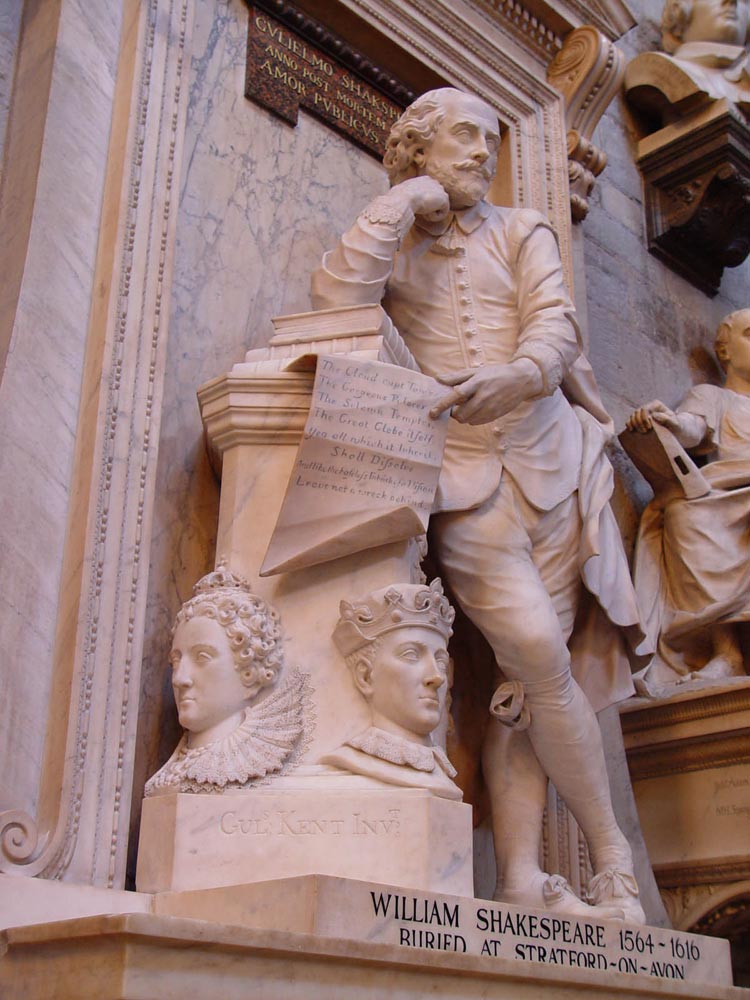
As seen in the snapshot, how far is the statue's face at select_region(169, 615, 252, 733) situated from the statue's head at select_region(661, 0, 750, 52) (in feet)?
17.9

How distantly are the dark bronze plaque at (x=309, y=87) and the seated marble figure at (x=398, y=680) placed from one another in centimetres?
235

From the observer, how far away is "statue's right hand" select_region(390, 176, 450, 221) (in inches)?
155

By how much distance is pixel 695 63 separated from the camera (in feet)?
23.4

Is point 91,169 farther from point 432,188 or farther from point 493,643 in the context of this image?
point 493,643

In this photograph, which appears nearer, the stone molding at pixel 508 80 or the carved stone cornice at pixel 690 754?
the carved stone cornice at pixel 690 754

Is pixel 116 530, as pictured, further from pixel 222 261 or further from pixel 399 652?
pixel 222 261

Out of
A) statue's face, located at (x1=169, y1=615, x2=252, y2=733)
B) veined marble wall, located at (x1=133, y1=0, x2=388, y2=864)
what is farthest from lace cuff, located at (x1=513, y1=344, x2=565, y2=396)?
statue's face, located at (x1=169, y1=615, x2=252, y2=733)

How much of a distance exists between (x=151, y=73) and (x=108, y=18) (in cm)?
23

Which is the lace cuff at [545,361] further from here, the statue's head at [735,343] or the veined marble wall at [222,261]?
the statue's head at [735,343]

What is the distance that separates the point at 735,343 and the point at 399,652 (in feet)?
12.8

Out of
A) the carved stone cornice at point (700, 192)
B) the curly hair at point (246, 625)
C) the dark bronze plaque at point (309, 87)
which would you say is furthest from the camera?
the carved stone cornice at point (700, 192)

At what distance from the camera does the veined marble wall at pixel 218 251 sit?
151 inches

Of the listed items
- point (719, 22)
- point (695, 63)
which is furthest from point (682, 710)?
point (719, 22)

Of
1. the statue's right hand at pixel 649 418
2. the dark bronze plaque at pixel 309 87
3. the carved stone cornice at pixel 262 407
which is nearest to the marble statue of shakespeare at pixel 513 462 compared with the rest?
the carved stone cornice at pixel 262 407
